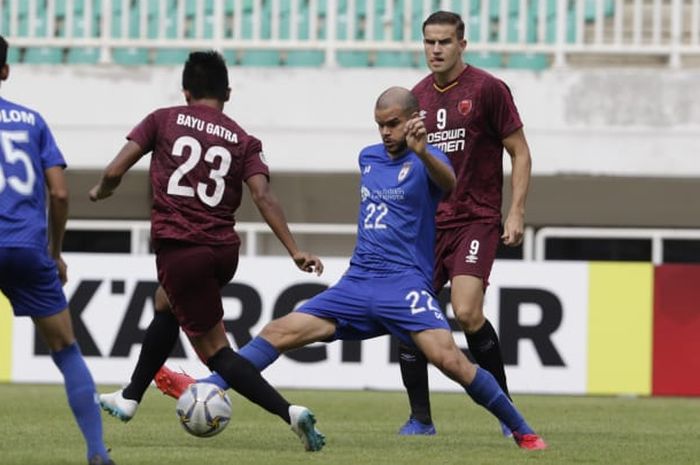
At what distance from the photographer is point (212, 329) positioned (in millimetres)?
8266

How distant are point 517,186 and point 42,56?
10.4 meters

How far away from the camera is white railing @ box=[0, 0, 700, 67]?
59.2ft

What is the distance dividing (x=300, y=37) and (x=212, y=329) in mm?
10372

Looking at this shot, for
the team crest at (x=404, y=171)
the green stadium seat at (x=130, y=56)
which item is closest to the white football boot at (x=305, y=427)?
the team crest at (x=404, y=171)

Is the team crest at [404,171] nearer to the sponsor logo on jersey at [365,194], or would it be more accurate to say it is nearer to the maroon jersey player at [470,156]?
the sponsor logo on jersey at [365,194]

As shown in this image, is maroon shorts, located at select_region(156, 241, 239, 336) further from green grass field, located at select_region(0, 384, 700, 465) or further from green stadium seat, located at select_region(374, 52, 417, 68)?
green stadium seat, located at select_region(374, 52, 417, 68)

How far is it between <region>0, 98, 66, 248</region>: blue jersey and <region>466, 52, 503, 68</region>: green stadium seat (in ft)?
36.5

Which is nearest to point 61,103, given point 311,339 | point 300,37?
point 300,37

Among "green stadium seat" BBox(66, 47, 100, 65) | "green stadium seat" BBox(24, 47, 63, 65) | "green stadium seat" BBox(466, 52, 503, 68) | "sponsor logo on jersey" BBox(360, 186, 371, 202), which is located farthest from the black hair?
"green stadium seat" BBox(24, 47, 63, 65)

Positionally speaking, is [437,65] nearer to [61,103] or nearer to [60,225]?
[60,225]

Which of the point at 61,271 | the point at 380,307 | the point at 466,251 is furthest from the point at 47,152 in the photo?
the point at 466,251

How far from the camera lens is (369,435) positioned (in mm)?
9492

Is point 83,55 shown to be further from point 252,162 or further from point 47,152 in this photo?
point 47,152

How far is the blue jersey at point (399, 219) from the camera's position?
327 inches
